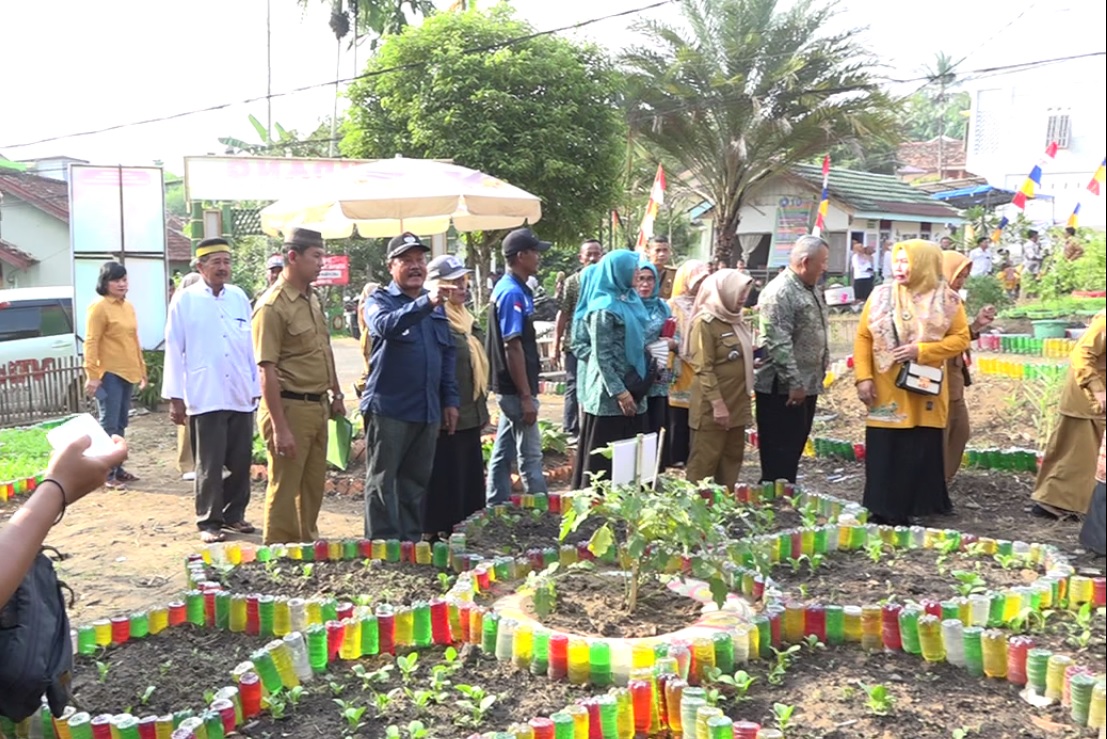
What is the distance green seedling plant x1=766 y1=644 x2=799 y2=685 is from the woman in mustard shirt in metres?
5.62

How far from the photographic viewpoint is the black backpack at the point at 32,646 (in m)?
2.14

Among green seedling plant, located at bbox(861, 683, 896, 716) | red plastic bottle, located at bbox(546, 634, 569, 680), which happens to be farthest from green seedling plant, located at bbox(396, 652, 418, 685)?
green seedling plant, located at bbox(861, 683, 896, 716)

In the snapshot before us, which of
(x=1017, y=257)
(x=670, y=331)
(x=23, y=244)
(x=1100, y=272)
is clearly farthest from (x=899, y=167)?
(x=1100, y=272)

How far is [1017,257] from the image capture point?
20188mm

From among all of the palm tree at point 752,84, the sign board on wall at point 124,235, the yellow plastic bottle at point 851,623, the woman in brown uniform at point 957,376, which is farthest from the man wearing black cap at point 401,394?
the palm tree at point 752,84

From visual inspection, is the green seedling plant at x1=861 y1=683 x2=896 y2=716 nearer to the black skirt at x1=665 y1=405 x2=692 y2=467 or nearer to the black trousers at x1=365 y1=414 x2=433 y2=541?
the black trousers at x1=365 y1=414 x2=433 y2=541

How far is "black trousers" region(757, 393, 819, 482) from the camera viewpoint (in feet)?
19.6

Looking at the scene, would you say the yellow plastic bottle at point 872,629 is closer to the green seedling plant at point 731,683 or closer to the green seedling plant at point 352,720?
the green seedling plant at point 731,683

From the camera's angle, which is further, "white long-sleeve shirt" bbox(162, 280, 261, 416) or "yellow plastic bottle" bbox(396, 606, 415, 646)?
"white long-sleeve shirt" bbox(162, 280, 261, 416)

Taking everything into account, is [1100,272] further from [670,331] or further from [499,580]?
[670,331]

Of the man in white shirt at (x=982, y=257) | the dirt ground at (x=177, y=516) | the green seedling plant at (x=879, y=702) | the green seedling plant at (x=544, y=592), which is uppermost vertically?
the man in white shirt at (x=982, y=257)

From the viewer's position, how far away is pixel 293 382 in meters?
4.99

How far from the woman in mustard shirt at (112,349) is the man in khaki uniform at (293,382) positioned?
293 cm

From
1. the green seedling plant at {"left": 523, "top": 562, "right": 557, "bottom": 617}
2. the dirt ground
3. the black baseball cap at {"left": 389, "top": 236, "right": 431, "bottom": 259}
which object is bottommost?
the dirt ground
